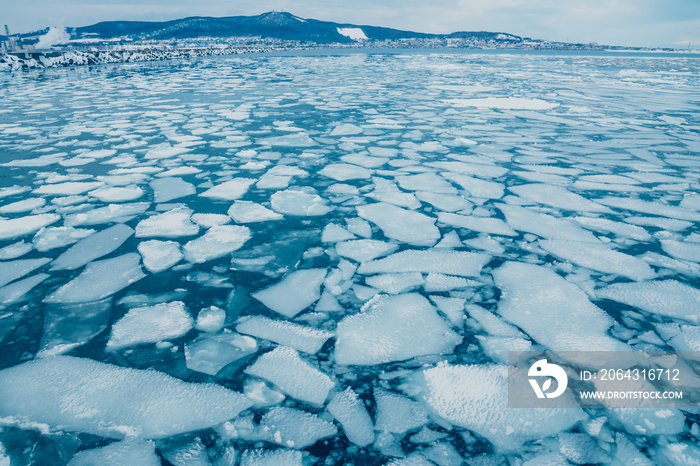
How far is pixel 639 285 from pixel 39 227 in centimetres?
278

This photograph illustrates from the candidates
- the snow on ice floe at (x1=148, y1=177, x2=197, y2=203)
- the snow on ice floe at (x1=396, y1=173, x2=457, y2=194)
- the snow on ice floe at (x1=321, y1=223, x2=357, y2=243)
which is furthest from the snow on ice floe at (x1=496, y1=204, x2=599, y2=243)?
the snow on ice floe at (x1=148, y1=177, x2=197, y2=203)

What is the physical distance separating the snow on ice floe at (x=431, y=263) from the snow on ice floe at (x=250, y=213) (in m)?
0.71

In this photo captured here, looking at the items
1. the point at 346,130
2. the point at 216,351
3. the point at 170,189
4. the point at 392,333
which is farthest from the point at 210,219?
the point at 346,130

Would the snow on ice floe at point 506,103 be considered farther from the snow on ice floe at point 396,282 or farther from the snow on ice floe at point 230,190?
the snow on ice floe at point 396,282

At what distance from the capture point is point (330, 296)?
1.48 meters

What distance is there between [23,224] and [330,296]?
171 cm

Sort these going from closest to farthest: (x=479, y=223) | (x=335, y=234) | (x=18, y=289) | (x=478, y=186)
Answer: (x=18, y=289) < (x=335, y=234) < (x=479, y=223) < (x=478, y=186)

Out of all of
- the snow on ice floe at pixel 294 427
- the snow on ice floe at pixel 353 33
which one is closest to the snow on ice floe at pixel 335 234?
the snow on ice floe at pixel 294 427

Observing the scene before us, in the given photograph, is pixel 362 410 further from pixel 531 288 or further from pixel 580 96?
pixel 580 96

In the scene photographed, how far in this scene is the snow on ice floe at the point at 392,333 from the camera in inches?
48.0

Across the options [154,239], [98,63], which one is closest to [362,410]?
A: [154,239]

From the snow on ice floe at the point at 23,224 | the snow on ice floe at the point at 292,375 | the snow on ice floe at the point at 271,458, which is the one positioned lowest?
the snow on ice floe at the point at 23,224

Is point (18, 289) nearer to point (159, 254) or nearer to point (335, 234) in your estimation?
point (159, 254)

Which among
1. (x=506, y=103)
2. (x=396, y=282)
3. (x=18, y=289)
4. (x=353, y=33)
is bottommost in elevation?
(x=18, y=289)
